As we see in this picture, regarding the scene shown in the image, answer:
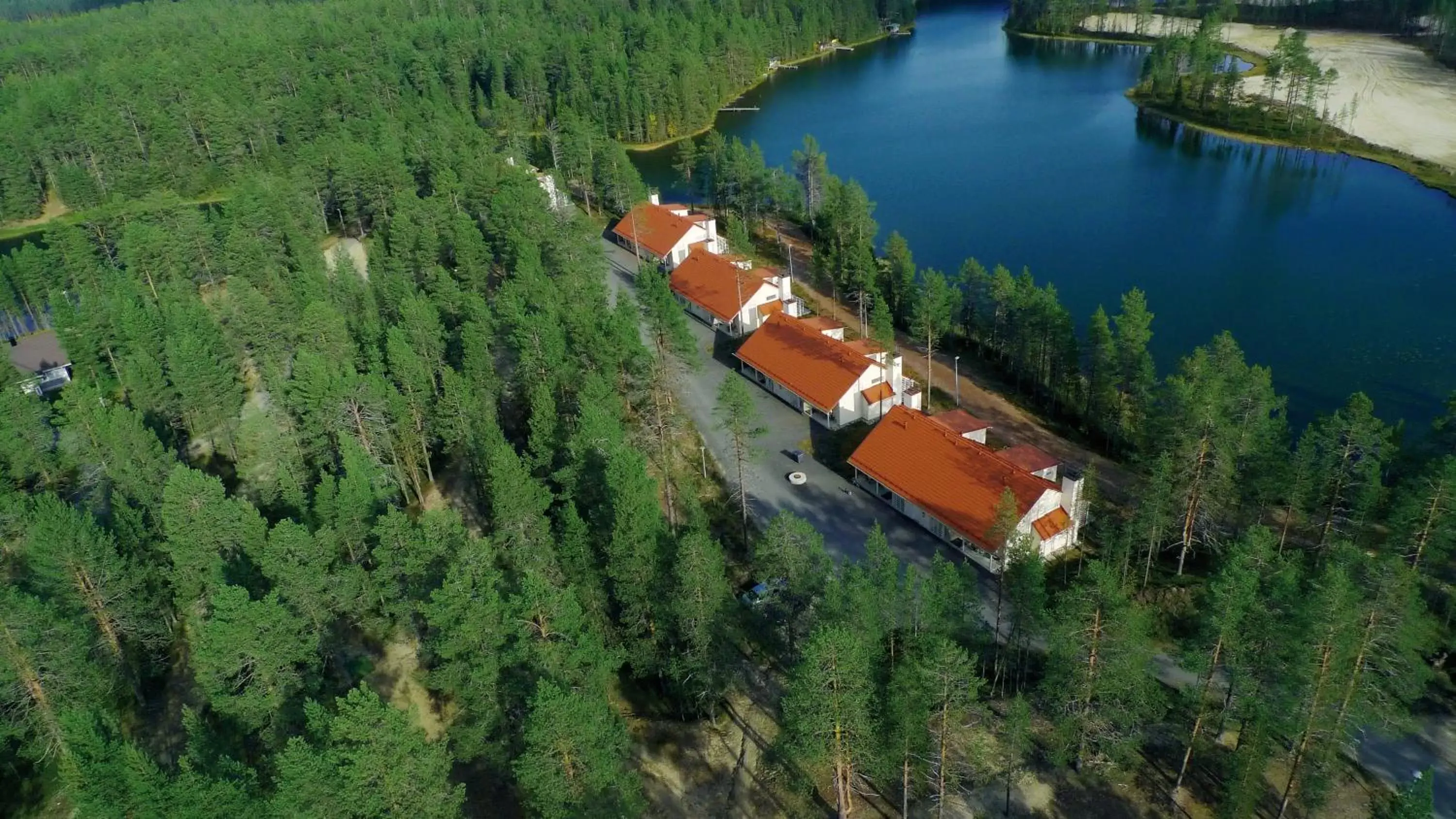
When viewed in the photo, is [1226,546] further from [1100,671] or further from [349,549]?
[349,549]

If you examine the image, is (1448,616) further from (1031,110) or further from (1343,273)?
(1031,110)

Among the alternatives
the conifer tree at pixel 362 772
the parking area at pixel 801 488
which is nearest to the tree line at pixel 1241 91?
the parking area at pixel 801 488

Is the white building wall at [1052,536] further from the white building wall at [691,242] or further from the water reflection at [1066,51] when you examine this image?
the water reflection at [1066,51]

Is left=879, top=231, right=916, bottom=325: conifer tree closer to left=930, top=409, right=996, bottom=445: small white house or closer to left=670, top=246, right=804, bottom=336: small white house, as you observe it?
left=670, top=246, right=804, bottom=336: small white house

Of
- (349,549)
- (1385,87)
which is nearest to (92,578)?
(349,549)

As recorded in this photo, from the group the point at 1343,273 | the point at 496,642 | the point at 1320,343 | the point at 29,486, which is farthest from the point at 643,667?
the point at 1343,273

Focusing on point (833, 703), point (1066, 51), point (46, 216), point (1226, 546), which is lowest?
point (46, 216)
